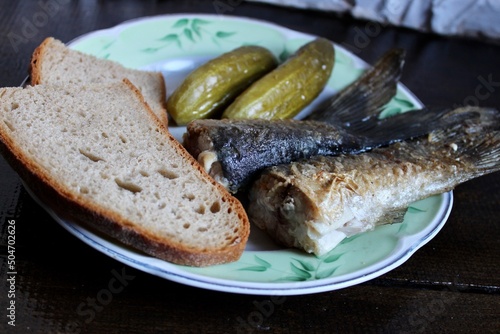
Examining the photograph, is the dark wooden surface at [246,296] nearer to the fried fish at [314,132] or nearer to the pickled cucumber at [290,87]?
the fried fish at [314,132]

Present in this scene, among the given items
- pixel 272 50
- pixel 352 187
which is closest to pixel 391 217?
pixel 352 187

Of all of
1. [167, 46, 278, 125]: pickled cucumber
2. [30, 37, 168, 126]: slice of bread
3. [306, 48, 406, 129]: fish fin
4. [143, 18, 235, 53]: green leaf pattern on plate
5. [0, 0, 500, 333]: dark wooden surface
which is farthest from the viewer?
[143, 18, 235, 53]: green leaf pattern on plate

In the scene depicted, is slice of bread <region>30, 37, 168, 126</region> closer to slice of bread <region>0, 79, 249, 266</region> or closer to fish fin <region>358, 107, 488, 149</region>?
slice of bread <region>0, 79, 249, 266</region>

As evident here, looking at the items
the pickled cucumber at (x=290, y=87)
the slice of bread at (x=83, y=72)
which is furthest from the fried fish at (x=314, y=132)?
the slice of bread at (x=83, y=72)

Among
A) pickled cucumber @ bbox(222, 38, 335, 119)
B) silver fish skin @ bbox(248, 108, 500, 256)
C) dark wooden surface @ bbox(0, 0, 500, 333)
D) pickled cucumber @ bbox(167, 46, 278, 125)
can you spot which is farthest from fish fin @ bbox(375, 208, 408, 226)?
pickled cucumber @ bbox(167, 46, 278, 125)

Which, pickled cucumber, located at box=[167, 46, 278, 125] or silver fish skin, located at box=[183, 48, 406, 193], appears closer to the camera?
silver fish skin, located at box=[183, 48, 406, 193]

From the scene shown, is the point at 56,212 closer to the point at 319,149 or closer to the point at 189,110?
the point at 189,110

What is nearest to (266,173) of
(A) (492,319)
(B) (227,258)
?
(B) (227,258)

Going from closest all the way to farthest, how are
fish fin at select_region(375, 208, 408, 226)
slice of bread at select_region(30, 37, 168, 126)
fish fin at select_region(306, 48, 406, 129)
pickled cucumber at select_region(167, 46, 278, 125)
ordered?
fish fin at select_region(375, 208, 408, 226) < slice of bread at select_region(30, 37, 168, 126) < pickled cucumber at select_region(167, 46, 278, 125) < fish fin at select_region(306, 48, 406, 129)
